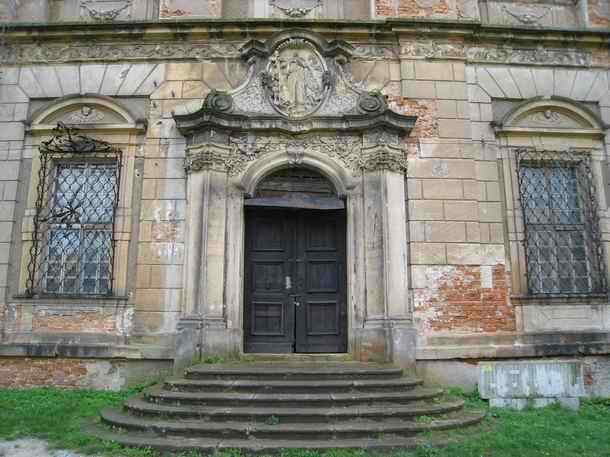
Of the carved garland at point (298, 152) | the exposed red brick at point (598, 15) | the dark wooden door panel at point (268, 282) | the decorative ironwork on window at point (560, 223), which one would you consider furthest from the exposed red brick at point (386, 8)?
the dark wooden door panel at point (268, 282)

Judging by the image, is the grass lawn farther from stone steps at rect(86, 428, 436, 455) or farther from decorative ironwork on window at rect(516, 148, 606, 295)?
decorative ironwork on window at rect(516, 148, 606, 295)

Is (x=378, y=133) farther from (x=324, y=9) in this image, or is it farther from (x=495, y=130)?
(x=324, y=9)

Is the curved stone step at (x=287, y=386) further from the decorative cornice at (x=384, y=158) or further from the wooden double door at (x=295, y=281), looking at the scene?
the decorative cornice at (x=384, y=158)

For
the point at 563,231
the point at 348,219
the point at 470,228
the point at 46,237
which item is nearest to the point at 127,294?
the point at 46,237

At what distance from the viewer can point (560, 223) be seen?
8.56 meters

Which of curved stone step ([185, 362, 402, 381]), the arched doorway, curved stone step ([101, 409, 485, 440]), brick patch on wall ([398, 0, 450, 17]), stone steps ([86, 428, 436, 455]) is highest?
brick patch on wall ([398, 0, 450, 17])

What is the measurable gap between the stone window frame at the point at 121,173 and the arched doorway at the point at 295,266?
1.95 metres

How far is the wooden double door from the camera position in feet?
26.9

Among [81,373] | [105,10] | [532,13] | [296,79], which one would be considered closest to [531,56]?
[532,13]

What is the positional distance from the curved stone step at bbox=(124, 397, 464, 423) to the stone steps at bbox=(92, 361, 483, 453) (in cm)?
1

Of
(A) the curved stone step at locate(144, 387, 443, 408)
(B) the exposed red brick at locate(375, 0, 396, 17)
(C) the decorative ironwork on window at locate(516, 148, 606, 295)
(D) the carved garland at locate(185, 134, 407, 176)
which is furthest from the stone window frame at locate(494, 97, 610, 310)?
(A) the curved stone step at locate(144, 387, 443, 408)

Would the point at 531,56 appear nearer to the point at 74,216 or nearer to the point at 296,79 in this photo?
the point at 296,79

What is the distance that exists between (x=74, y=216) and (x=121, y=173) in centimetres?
105

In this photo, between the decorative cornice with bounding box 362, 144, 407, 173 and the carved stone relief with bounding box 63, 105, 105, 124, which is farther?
the carved stone relief with bounding box 63, 105, 105, 124
